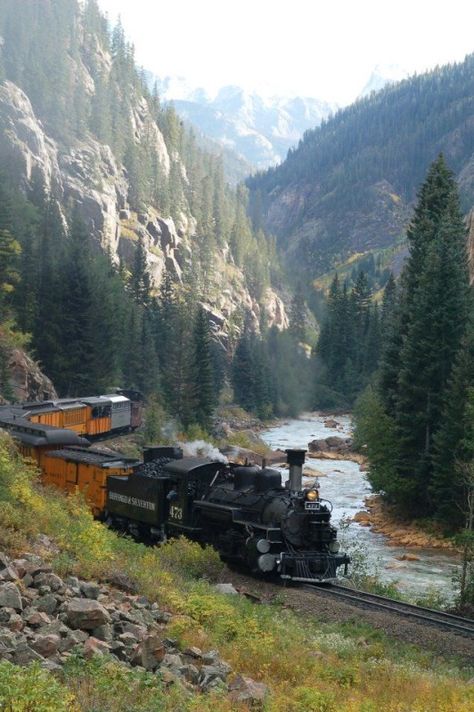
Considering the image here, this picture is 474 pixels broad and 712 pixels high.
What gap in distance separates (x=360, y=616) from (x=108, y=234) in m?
119

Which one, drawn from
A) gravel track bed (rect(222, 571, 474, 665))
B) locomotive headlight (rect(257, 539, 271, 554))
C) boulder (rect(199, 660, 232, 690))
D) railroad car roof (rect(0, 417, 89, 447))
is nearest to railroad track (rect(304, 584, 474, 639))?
gravel track bed (rect(222, 571, 474, 665))

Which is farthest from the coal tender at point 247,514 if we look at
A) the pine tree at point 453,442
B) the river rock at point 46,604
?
the pine tree at point 453,442

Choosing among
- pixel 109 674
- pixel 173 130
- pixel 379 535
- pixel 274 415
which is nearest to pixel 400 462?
pixel 379 535

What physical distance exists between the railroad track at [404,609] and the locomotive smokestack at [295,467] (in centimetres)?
305

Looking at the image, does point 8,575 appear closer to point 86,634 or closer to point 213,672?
point 86,634

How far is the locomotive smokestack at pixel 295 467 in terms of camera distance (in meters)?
23.8

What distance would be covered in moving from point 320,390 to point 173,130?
8960 centimetres

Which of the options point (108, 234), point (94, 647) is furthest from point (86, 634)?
point (108, 234)

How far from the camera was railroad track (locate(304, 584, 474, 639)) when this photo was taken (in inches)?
789

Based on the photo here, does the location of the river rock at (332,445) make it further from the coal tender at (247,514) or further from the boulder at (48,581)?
the boulder at (48,581)

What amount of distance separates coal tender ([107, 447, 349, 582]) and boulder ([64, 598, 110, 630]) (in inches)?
385

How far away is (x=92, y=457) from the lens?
31.9m

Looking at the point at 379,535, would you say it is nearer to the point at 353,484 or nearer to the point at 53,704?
the point at 353,484

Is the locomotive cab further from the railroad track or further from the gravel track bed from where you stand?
the railroad track
